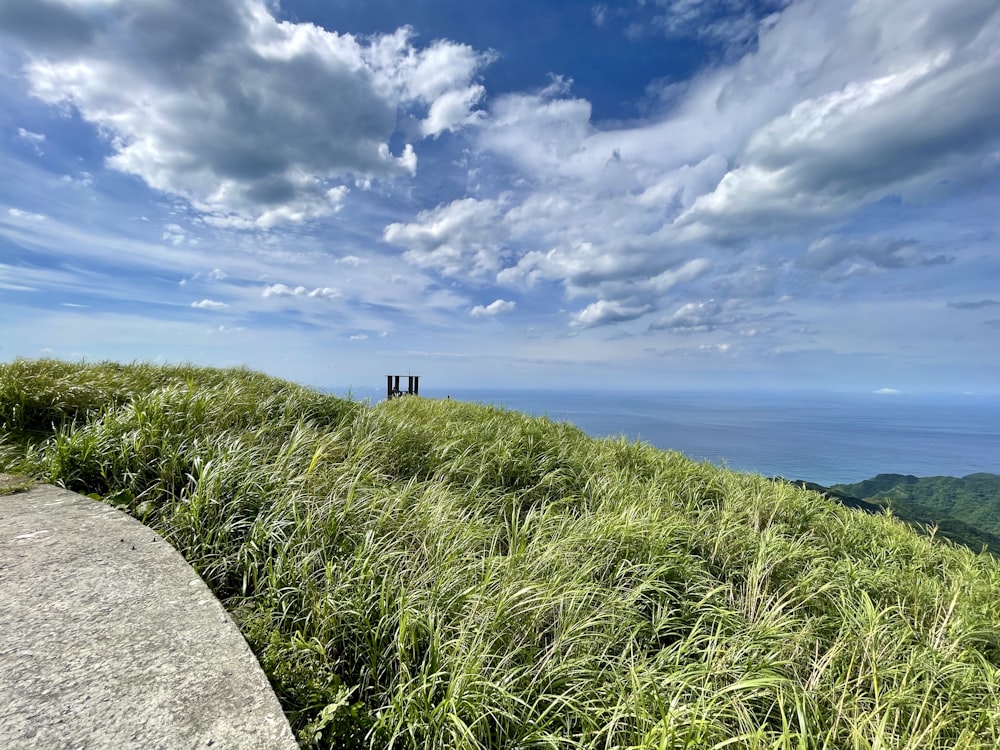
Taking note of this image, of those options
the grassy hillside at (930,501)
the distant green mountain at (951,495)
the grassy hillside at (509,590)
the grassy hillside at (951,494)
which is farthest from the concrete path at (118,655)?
the grassy hillside at (951,494)

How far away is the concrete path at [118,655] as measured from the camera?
125 centimetres

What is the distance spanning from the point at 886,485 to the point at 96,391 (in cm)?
4794

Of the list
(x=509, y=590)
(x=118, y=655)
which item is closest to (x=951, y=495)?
Result: (x=509, y=590)

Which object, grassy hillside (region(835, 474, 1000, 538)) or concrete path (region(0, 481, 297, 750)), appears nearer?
concrete path (region(0, 481, 297, 750))

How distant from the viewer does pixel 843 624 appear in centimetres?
259

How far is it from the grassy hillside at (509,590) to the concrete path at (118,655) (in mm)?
235

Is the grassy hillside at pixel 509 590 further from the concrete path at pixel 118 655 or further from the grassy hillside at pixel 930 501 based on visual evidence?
the grassy hillside at pixel 930 501

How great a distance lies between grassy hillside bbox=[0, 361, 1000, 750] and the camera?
168 cm

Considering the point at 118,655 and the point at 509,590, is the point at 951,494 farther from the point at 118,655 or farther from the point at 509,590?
the point at 118,655

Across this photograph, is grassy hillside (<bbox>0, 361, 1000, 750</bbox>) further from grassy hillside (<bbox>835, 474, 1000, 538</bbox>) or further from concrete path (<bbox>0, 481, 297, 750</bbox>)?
grassy hillside (<bbox>835, 474, 1000, 538</bbox>)

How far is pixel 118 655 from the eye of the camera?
1518 mm

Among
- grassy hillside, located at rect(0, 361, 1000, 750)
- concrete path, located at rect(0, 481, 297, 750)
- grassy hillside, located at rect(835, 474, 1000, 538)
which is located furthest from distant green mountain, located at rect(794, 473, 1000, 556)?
concrete path, located at rect(0, 481, 297, 750)

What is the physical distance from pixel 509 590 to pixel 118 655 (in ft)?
5.03

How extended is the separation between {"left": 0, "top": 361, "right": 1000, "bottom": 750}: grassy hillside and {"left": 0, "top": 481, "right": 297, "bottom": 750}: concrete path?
0.23 metres
